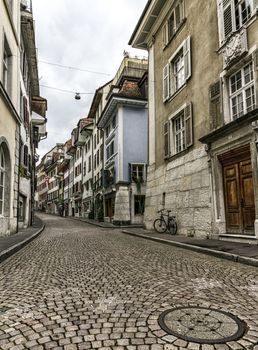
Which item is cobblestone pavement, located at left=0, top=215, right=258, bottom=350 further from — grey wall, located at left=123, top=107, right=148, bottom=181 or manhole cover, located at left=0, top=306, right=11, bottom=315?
grey wall, located at left=123, top=107, right=148, bottom=181

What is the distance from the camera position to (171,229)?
14.8 m

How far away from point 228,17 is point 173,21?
230 inches

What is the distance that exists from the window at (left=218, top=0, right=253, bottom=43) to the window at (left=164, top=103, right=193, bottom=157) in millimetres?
Answer: 3444

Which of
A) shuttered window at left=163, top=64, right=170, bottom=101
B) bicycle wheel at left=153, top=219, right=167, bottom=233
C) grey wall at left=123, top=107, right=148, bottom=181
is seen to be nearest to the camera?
bicycle wheel at left=153, top=219, right=167, bottom=233

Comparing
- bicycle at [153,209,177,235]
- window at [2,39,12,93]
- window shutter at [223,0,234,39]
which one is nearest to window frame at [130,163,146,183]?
bicycle at [153,209,177,235]

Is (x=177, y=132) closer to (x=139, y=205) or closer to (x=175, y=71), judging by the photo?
(x=175, y=71)

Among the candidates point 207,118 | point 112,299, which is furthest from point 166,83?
point 112,299

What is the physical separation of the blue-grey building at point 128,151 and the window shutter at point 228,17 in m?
14.9

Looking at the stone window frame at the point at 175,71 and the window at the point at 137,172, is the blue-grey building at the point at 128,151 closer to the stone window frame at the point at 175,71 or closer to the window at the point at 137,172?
the window at the point at 137,172

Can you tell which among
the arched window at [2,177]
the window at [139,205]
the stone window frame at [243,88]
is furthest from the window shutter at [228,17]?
the window at [139,205]

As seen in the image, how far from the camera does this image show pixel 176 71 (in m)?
16.6

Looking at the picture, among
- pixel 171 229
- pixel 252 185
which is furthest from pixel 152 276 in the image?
pixel 171 229

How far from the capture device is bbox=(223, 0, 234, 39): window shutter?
11.6m

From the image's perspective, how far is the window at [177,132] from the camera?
14.2 m
